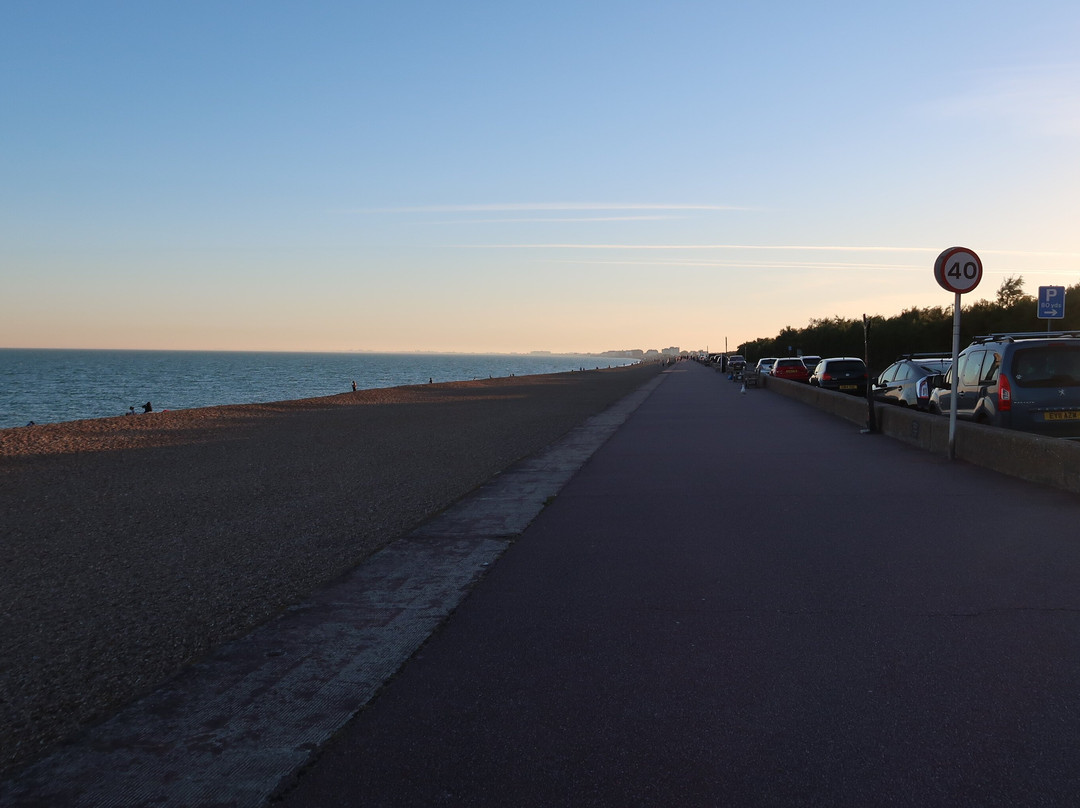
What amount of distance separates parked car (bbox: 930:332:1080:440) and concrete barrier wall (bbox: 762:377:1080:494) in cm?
50

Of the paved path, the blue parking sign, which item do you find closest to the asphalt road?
the paved path

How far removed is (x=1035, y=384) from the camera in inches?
474

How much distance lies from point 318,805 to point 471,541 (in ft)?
15.0

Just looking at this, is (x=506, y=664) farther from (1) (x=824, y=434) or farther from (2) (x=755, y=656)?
(1) (x=824, y=434)

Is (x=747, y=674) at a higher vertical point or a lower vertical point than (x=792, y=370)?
lower

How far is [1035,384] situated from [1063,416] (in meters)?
0.56

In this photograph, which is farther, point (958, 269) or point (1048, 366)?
point (958, 269)

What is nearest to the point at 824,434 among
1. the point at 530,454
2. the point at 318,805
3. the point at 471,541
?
the point at 530,454

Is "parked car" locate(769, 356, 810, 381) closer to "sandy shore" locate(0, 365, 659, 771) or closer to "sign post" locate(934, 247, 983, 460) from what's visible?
"sandy shore" locate(0, 365, 659, 771)

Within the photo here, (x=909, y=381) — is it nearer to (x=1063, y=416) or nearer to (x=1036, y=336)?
(x=1036, y=336)

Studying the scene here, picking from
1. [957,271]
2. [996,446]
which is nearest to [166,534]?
[996,446]

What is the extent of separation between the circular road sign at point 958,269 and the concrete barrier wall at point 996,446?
2.05 m

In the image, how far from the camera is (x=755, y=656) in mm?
4559

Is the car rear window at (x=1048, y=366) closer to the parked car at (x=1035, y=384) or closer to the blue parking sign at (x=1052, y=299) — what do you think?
the parked car at (x=1035, y=384)
